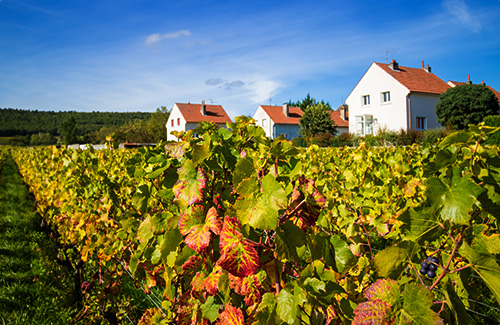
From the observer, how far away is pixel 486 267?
0.78 metres

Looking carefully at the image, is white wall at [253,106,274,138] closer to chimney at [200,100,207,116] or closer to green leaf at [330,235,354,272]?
chimney at [200,100,207,116]

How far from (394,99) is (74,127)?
82.2m

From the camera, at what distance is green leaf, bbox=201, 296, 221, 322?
1.27 m

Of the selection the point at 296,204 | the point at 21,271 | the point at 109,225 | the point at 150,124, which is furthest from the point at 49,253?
the point at 150,124

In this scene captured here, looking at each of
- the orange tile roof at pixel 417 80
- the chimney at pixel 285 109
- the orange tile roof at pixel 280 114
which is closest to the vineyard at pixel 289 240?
the orange tile roof at pixel 417 80

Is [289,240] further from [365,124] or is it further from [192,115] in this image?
[192,115]

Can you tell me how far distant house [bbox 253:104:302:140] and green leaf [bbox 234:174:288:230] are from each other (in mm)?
46940

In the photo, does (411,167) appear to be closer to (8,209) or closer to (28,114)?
(8,209)

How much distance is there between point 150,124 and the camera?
69.1 meters

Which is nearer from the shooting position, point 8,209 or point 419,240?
point 419,240

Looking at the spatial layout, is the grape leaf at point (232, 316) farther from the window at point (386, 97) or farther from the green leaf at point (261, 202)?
the window at point (386, 97)

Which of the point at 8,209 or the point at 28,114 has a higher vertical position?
the point at 28,114

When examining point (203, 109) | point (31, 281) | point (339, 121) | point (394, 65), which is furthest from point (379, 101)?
point (31, 281)

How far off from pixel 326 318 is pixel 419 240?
414mm
